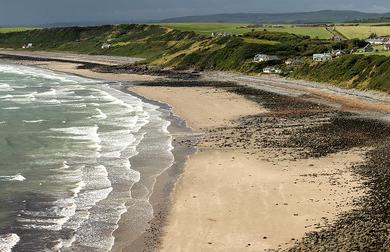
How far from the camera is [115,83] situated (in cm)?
8588

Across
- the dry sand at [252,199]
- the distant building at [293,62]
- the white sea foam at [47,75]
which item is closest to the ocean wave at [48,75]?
the white sea foam at [47,75]

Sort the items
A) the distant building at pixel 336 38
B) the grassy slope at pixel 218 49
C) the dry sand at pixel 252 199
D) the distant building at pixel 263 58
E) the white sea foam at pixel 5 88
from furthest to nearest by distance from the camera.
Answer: the distant building at pixel 336 38 < the distant building at pixel 263 58 < the white sea foam at pixel 5 88 < the grassy slope at pixel 218 49 < the dry sand at pixel 252 199

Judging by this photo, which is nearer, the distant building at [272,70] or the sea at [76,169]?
the sea at [76,169]

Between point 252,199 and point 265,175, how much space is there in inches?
164

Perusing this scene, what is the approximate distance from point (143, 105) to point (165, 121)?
37.1ft

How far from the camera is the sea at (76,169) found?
2216 cm

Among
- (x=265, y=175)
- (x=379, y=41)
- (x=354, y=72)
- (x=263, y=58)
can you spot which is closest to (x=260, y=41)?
(x=263, y=58)

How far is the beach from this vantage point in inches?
841

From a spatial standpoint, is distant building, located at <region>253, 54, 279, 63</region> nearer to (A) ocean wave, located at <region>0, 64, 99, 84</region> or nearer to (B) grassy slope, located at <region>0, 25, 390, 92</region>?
(B) grassy slope, located at <region>0, 25, 390, 92</region>

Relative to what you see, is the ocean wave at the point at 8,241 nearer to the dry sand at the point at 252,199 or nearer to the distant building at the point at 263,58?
the dry sand at the point at 252,199

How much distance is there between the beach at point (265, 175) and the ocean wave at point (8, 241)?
3.88m

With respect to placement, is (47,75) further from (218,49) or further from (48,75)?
(218,49)

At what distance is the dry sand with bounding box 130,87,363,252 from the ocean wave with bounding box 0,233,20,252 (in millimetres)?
5558

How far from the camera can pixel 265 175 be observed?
97.7ft
